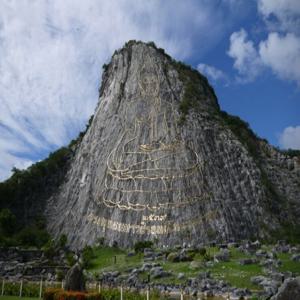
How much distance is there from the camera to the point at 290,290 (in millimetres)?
10586

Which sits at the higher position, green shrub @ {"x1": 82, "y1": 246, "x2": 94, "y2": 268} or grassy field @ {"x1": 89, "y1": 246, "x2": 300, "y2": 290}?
green shrub @ {"x1": 82, "y1": 246, "x2": 94, "y2": 268}

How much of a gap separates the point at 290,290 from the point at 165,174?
35895 mm

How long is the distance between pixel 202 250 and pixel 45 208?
25179 millimetres

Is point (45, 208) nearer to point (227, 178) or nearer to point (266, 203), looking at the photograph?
point (227, 178)

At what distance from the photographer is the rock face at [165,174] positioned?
43.1 meters

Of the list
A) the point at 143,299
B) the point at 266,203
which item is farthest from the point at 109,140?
the point at 143,299

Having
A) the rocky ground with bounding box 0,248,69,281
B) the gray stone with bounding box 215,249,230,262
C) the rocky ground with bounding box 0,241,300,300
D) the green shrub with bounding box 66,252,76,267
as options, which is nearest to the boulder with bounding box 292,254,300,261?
the rocky ground with bounding box 0,241,300,300

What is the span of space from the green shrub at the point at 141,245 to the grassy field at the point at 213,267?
5.37ft

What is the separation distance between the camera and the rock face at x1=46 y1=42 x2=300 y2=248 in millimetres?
43094

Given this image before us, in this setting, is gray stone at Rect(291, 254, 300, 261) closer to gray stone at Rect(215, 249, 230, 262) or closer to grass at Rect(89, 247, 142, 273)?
gray stone at Rect(215, 249, 230, 262)

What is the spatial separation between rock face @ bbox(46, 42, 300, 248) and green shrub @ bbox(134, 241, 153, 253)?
8.67 feet

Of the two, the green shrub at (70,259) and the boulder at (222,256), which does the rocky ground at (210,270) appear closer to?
the boulder at (222,256)

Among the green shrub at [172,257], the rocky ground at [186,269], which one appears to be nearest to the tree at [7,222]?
the rocky ground at [186,269]

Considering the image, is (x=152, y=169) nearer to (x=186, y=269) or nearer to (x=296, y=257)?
(x=186, y=269)
